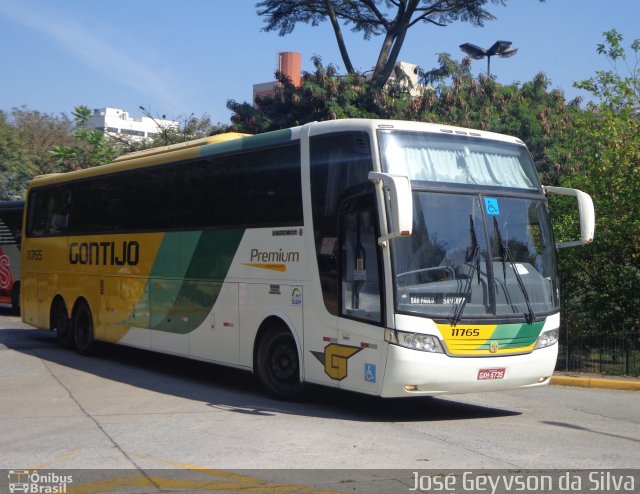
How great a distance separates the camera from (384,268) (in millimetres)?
9789

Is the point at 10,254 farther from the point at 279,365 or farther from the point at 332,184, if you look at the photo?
the point at 332,184

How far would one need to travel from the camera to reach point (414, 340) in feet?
31.8

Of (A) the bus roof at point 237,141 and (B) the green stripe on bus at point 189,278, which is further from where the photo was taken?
(B) the green stripe on bus at point 189,278

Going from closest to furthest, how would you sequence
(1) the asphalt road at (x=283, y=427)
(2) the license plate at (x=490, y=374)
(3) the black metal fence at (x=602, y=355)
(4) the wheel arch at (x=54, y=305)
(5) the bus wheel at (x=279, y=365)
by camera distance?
(1) the asphalt road at (x=283, y=427) < (2) the license plate at (x=490, y=374) < (5) the bus wheel at (x=279, y=365) < (3) the black metal fence at (x=602, y=355) < (4) the wheel arch at (x=54, y=305)

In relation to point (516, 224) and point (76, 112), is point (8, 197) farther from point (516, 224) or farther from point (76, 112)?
point (516, 224)

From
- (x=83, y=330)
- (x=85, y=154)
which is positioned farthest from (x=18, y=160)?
(x=83, y=330)

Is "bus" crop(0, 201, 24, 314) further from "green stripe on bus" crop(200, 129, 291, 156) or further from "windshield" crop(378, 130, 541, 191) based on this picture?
"windshield" crop(378, 130, 541, 191)

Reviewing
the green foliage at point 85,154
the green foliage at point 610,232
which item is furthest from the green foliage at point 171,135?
the green foliage at point 610,232

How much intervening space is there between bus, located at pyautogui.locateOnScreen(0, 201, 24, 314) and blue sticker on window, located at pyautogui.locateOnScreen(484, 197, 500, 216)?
790 inches

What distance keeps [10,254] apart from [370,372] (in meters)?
20.4

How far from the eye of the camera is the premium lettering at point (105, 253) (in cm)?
1527

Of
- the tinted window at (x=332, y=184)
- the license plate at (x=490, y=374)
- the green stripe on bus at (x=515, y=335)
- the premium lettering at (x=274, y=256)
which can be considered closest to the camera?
the license plate at (x=490, y=374)

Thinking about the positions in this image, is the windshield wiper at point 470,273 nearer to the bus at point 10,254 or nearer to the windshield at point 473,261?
the windshield at point 473,261

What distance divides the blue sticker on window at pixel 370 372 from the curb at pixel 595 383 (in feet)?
18.5
